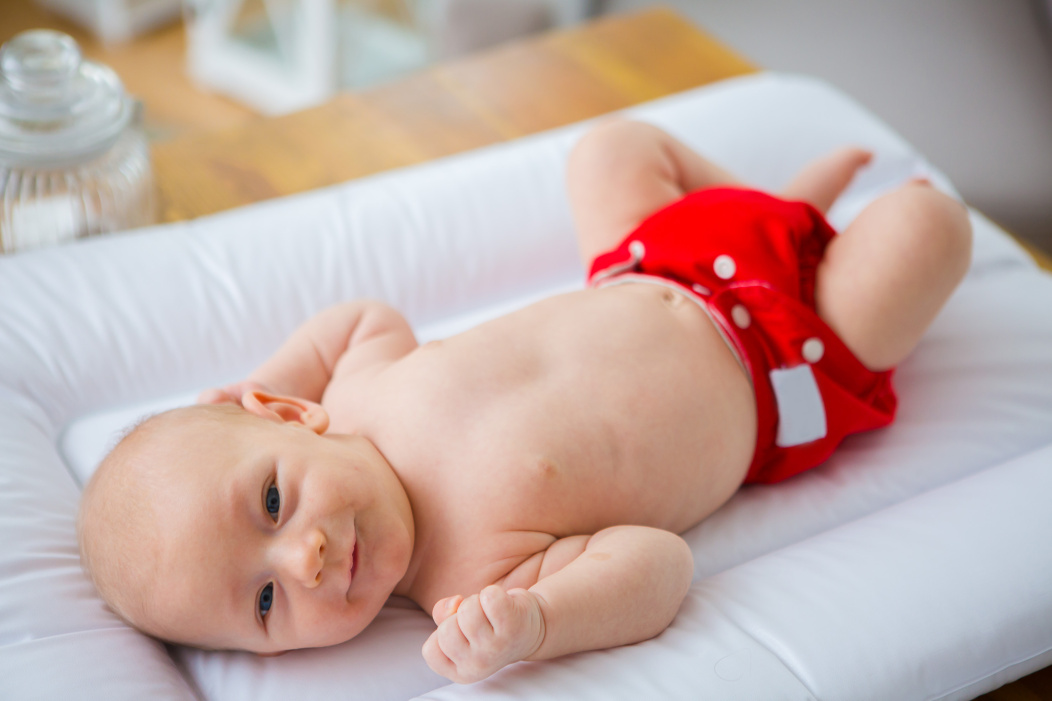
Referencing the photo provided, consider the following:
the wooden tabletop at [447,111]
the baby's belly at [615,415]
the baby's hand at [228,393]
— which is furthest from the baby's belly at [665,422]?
the wooden tabletop at [447,111]

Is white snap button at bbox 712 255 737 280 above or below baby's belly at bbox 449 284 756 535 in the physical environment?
above

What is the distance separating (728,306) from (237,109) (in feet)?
8.27

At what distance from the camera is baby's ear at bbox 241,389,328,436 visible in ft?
3.31

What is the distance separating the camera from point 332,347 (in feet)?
3.95

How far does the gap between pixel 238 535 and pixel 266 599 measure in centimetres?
8

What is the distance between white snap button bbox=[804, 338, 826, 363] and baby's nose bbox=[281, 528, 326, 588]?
0.63 metres

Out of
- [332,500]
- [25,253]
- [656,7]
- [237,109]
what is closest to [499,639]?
[332,500]

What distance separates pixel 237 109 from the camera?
3.18 meters

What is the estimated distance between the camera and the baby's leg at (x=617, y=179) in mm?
1296

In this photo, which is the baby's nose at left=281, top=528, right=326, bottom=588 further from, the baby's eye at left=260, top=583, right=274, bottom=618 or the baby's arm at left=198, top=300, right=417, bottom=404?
the baby's arm at left=198, top=300, right=417, bottom=404

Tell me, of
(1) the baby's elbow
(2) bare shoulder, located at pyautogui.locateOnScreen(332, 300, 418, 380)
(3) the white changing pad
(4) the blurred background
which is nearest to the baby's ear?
(2) bare shoulder, located at pyautogui.locateOnScreen(332, 300, 418, 380)

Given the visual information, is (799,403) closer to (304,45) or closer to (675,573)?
(675,573)

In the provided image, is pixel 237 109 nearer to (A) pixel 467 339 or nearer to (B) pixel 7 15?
(B) pixel 7 15

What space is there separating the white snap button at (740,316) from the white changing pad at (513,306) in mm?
217
